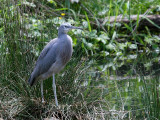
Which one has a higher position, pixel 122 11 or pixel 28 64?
pixel 122 11

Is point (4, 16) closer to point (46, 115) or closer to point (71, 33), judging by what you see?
point (46, 115)

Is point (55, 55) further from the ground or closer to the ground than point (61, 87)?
further from the ground

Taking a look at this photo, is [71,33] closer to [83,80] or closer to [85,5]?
[85,5]

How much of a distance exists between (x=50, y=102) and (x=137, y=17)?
15.4 ft

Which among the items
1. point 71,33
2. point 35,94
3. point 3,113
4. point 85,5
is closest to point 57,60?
point 35,94

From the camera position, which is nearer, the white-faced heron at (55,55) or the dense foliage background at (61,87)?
the dense foliage background at (61,87)

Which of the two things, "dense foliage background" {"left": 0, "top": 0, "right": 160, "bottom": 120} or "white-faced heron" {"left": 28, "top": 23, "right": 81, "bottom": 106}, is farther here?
"white-faced heron" {"left": 28, "top": 23, "right": 81, "bottom": 106}


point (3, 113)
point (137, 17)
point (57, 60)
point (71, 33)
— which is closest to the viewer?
point (3, 113)

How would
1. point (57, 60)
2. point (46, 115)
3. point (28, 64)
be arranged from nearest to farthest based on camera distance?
1. point (46, 115)
2. point (57, 60)
3. point (28, 64)

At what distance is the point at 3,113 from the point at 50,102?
0.63 metres

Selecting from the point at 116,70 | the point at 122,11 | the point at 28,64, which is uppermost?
the point at 122,11

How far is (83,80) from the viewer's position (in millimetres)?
4789

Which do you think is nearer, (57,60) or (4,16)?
(57,60)

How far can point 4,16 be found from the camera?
494 centimetres
